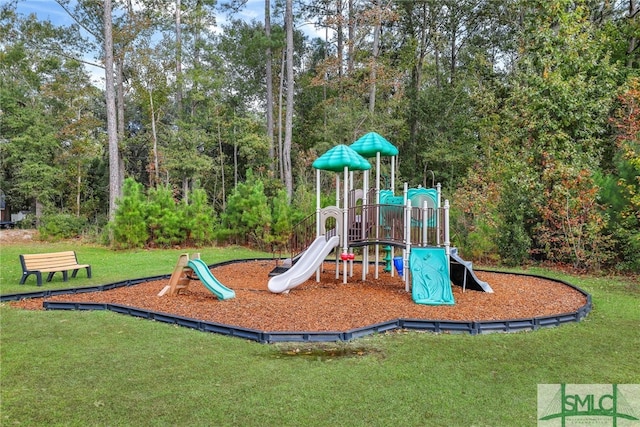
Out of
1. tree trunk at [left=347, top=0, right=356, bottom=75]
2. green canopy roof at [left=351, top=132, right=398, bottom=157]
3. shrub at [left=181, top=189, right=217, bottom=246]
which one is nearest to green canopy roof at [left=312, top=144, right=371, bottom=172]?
green canopy roof at [left=351, top=132, right=398, bottom=157]

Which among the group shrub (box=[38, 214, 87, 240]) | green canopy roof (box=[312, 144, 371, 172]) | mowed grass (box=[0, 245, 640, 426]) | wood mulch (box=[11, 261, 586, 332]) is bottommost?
mowed grass (box=[0, 245, 640, 426])

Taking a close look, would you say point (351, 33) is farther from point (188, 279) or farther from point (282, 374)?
point (282, 374)

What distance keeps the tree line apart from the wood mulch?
4620mm

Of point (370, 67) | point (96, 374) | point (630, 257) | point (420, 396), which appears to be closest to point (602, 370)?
point (420, 396)

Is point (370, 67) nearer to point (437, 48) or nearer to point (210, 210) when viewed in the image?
point (437, 48)

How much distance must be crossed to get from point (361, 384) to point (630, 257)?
31.5 feet

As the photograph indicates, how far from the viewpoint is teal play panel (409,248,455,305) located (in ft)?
23.3

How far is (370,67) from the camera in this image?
19000mm

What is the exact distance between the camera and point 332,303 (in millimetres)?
7043

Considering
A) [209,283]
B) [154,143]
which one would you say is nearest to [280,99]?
[154,143]

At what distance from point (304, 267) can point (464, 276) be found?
2.89m

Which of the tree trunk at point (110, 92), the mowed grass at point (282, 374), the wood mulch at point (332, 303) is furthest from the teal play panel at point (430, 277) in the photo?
the tree trunk at point (110, 92)

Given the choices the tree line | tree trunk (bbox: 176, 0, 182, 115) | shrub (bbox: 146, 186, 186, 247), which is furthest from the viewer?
tree trunk (bbox: 176, 0, 182, 115)

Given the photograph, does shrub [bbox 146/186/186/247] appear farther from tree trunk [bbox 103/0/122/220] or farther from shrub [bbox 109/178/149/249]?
tree trunk [bbox 103/0/122/220]
